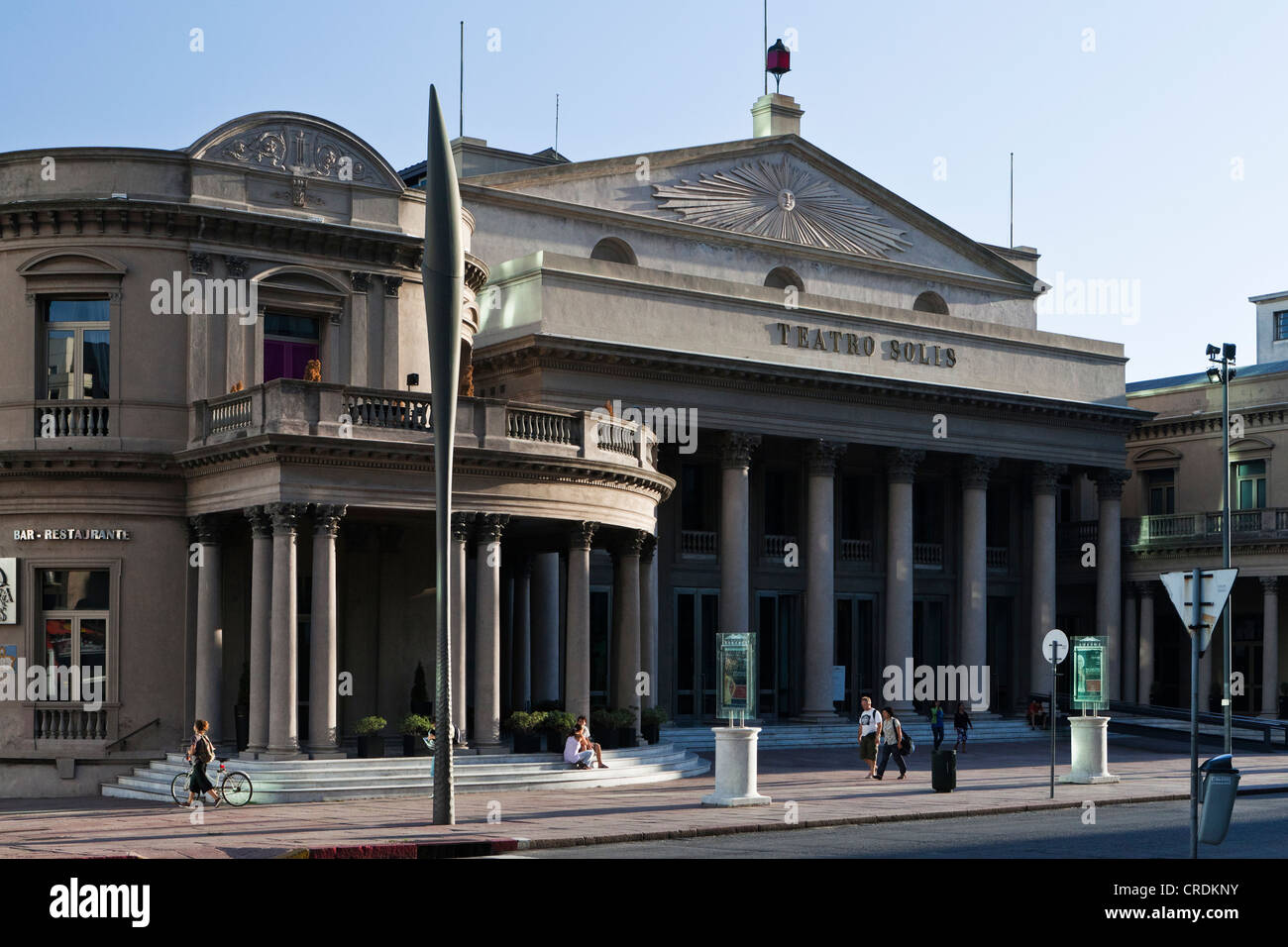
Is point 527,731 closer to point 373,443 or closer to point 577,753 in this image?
point 577,753

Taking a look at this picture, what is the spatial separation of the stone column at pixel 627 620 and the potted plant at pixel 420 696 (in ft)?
12.9

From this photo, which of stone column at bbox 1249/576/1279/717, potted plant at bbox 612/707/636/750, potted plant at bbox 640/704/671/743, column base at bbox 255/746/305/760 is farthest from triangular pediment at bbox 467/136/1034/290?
column base at bbox 255/746/305/760

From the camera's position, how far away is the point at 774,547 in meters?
51.1

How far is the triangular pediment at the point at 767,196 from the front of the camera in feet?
163

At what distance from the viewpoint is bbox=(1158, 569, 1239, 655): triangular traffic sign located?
19578 millimetres

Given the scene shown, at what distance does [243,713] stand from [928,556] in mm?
27808

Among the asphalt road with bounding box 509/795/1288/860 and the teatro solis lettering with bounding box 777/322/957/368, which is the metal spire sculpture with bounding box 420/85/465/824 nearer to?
the asphalt road with bounding box 509/795/1288/860

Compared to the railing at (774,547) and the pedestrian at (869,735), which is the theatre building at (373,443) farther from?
the pedestrian at (869,735)

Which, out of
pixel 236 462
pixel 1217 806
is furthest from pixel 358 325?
pixel 1217 806

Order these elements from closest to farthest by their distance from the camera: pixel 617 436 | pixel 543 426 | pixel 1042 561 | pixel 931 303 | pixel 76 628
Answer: pixel 76 628, pixel 543 426, pixel 617 436, pixel 1042 561, pixel 931 303

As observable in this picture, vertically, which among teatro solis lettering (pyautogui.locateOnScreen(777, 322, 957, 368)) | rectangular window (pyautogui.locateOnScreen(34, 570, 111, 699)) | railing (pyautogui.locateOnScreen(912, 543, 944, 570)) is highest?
teatro solis lettering (pyautogui.locateOnScreen(777, 322, 957, 368))

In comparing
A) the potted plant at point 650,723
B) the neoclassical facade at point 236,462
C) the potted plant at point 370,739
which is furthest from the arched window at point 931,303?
the potted plant at point 370,739

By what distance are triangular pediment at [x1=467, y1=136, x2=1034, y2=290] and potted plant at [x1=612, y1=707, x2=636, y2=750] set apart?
57.5ft
